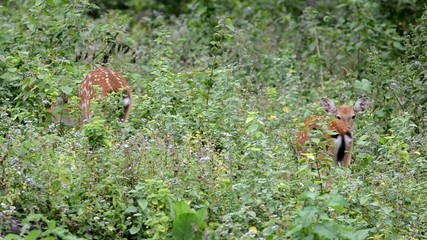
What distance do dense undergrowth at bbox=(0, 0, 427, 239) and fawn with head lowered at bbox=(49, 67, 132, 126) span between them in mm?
148

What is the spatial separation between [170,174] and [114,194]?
416 mm

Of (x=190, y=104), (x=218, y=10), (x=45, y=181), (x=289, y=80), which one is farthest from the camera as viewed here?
(x=218, y=10)

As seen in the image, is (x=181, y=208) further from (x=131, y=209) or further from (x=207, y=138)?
(x=207, y=138)

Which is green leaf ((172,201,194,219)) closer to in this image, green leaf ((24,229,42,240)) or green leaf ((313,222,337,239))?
green leaf ((313,222,337,239))

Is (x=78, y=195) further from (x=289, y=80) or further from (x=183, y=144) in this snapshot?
(x=289, y=80)

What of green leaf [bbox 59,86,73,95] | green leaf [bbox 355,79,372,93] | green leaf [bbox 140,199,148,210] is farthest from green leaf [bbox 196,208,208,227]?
green leaf [bbox 355,79,372,93]

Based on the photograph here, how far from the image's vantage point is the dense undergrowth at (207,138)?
7344 mm

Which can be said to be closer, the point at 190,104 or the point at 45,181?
the point at 45,181

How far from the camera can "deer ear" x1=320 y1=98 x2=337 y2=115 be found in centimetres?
1070

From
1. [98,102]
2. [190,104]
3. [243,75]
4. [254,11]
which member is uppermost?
[98,102]

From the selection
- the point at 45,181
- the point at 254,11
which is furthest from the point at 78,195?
the point at 254,11

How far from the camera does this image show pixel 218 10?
14633 millimetres

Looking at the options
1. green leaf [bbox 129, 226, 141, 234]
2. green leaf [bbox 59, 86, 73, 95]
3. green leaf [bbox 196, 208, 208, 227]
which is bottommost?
green leaf [bbox 59, 86, 73, 95]

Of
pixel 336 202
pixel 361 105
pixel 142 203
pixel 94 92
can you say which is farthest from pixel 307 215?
pixel 361 105
